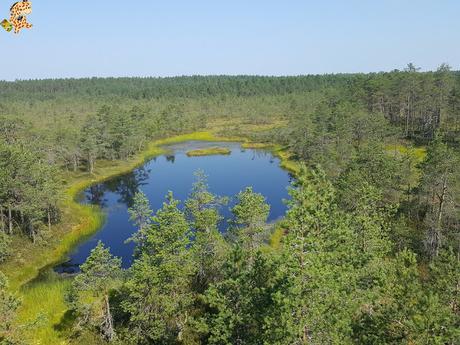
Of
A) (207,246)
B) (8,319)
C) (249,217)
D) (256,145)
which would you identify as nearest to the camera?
(8,319)

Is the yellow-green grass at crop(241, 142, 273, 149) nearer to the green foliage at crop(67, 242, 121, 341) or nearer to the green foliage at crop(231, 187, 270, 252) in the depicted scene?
the green foliage at crop(231, 187, 270, 252)

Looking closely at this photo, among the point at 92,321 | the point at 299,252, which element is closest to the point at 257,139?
the point at 92,321

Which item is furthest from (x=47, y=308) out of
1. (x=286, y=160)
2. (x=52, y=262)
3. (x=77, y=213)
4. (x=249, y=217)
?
(x=286, y=160)

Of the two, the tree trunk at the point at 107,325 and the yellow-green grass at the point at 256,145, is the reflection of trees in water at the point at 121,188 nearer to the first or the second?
the yellow-green grass at the point at 256,145

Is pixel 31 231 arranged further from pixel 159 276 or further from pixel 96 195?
pixel 159 276

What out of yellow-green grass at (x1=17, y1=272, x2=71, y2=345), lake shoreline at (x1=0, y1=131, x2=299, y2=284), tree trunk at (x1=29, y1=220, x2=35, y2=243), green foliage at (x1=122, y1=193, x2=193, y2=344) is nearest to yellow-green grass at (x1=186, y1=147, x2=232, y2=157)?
lake shoreline at (x1=0, y1=131, x2=299, y2=284)

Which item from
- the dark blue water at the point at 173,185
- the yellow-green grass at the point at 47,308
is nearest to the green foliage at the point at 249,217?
the yellow-green grass at the point at 47,308
